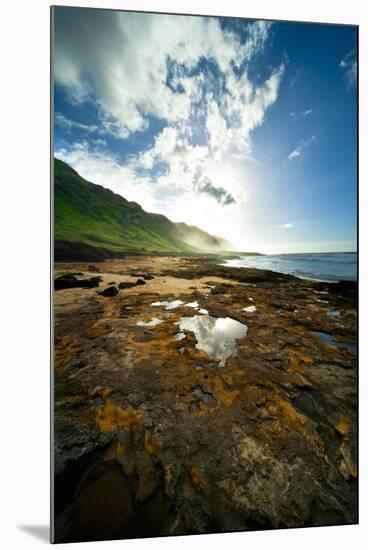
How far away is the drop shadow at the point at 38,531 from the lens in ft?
7.55

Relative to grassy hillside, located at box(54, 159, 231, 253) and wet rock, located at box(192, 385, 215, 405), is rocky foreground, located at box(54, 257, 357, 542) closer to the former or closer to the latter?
wet rock, located at box(192, 385, 215, 405)

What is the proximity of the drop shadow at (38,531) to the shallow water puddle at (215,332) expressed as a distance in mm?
2633

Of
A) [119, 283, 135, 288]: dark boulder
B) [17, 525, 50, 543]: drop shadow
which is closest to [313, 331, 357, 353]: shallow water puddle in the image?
[119, 283, 135, 288]: dark boulder

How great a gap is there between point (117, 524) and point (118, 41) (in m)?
5.65

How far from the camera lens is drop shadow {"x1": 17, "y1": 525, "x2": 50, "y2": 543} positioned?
7.55 feet

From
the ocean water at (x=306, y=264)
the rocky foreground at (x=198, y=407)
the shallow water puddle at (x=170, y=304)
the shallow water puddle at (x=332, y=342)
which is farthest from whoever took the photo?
the shallow water puddle at (x=170, y=304)

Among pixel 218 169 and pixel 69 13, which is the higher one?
pixel 69 13

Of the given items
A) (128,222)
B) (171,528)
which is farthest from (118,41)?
(171,528)

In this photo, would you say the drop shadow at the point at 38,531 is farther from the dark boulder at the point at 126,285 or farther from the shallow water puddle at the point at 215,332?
the dark boulder at the point at 126,285

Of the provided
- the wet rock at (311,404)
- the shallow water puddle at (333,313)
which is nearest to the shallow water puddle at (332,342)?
the shallow water puddle at (333,313)

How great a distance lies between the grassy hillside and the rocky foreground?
20.4 inches

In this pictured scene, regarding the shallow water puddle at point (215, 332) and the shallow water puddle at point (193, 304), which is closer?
the shallow water puddle at point (215, 332)

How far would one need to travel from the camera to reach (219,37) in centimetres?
281

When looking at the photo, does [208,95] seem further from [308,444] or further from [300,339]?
[308,444]
